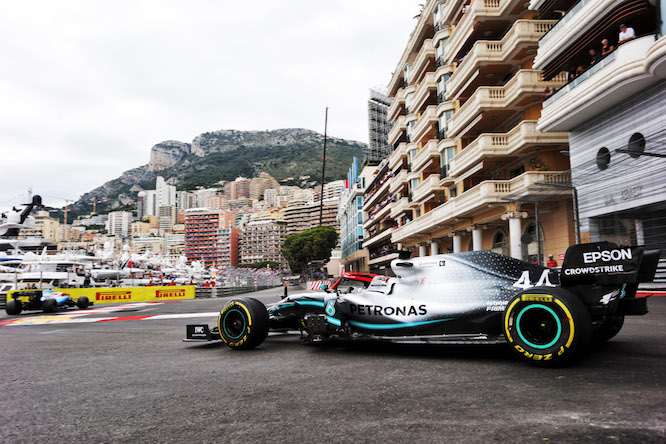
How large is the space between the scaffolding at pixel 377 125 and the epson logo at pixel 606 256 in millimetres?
99822

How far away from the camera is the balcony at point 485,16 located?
24.7 metres

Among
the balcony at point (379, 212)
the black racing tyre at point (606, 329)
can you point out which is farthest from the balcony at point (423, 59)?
the black racing tyre at point (606, 329)

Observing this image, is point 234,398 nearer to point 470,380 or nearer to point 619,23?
point 470,380

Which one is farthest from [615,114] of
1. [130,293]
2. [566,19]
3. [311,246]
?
[311,246]

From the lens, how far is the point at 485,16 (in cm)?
2525

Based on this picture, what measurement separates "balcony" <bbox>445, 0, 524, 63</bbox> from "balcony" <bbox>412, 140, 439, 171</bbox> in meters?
8.30

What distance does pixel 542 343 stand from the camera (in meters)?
4.35

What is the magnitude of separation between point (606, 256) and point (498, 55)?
23.6 meters

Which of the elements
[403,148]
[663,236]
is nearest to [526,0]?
[663,236]

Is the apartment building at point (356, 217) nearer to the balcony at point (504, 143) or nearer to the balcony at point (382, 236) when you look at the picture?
the balcony at point (382, 236)

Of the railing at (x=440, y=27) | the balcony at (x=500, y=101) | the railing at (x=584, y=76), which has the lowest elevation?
the railing at (x=584, y=76)

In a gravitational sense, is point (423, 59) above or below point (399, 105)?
above

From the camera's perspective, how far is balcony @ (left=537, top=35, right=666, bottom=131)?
13.5 m

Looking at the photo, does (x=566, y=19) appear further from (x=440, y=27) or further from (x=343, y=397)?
(x=343, y=397)
